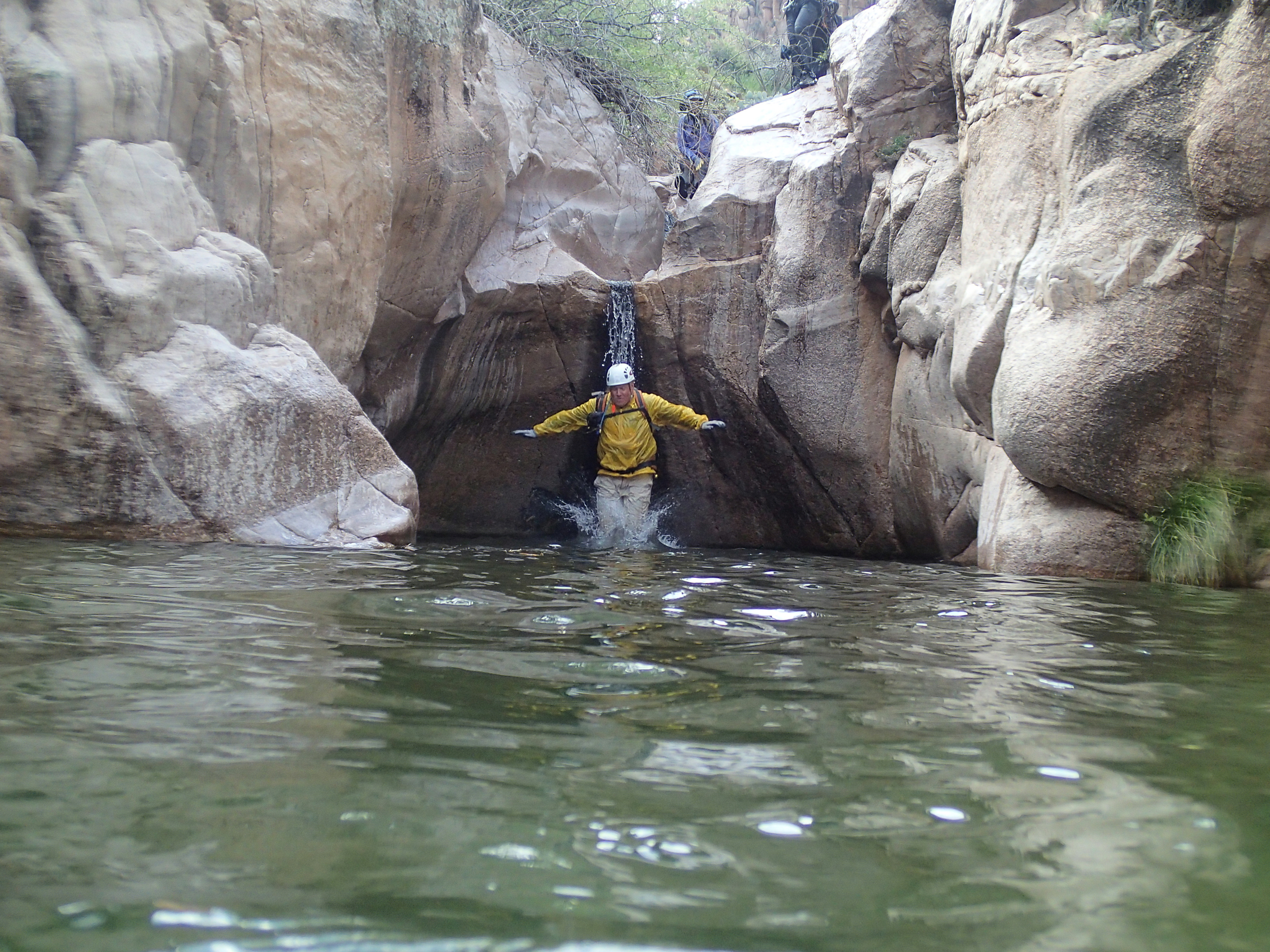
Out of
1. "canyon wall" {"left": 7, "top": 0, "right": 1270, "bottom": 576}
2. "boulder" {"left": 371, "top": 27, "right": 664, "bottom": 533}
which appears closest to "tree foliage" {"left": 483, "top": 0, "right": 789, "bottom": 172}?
"boulder" {"left": 371, "top": 27, "right": 664, "bottom": 533}

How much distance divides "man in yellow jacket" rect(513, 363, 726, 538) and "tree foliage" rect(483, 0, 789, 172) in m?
4.47

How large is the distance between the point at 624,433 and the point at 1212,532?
5.48 m

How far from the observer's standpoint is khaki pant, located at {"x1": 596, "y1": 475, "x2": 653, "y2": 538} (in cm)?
1065

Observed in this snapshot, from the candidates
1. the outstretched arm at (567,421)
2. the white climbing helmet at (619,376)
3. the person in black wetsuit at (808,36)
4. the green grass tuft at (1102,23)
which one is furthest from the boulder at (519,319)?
the green grass tuft at (1102,23)

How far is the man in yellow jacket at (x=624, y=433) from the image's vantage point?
10.1 metres

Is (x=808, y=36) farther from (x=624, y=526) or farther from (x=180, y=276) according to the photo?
(x=180, y=276)

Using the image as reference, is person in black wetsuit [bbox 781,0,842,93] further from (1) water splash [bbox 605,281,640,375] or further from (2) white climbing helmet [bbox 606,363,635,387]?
(2) white climbing helmet [bbox 606,363,635,387]

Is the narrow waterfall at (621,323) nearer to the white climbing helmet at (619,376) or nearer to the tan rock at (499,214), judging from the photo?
the tan rock at (499,214)

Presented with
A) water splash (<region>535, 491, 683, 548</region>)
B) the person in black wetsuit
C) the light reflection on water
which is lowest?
the light reflection on water

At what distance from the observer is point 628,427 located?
407 inches

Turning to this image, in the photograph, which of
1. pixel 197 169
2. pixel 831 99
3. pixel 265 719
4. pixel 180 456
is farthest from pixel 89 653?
pixel 831 99

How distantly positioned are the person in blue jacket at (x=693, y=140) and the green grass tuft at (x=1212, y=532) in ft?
28.0

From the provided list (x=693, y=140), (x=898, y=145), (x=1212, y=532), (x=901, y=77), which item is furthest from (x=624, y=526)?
(x=693, y=140)

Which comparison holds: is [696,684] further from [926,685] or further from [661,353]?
[661,353]
